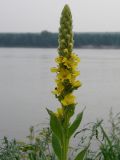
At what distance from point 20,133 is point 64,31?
25.3 feet

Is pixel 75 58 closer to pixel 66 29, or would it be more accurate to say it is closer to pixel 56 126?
pixel 66 29

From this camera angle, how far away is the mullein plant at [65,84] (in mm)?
2857

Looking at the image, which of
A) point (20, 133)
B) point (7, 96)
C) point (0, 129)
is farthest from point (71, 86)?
point (7, 96)

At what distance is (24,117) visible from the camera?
12555 mm

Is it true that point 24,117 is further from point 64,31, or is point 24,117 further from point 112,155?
point 64,31

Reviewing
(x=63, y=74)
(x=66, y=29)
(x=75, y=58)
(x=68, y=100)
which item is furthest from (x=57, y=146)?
(x=66, y=29)

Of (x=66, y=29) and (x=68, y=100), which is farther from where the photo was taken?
(x=68, y=100)

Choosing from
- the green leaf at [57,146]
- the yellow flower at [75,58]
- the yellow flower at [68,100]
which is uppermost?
the yellow flower at [75,58]

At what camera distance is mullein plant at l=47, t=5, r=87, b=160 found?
9.37ft

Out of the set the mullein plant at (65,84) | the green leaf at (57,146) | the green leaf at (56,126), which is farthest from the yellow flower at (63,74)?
the green leaf at (57,146)

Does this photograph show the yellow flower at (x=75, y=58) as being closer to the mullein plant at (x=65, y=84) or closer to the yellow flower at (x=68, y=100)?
the mullein plant at (x=65, y=84)

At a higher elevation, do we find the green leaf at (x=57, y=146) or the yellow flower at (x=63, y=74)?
the yellow flower at (x=63, y=74)

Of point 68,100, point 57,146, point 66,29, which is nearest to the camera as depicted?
point 66,29

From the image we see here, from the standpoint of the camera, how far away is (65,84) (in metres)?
2.97
